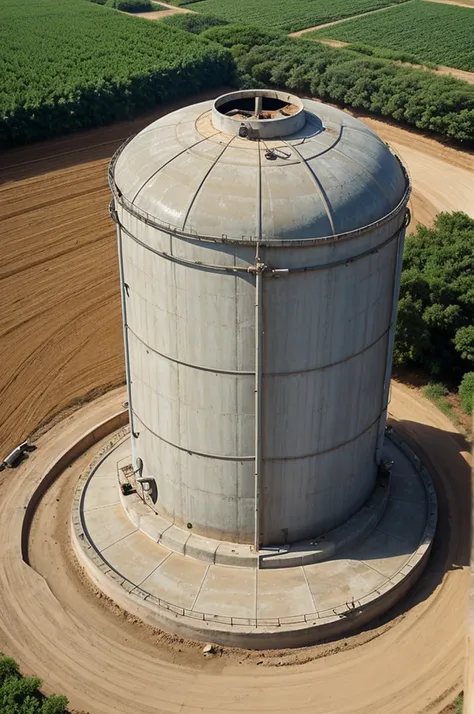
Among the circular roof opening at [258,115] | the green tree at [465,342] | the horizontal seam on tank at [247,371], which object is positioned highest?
the circular roof opening at [258,115]

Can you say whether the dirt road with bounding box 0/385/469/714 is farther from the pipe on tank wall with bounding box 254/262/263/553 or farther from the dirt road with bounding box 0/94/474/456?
the dirt road with bounding box 0/94/474/456

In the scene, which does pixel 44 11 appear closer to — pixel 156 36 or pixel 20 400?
pixel 156 36

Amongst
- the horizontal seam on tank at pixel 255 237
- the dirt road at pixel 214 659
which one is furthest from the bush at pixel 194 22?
the dirt road at pixel 214 659

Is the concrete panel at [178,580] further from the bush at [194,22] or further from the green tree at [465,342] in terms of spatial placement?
the bush at [194,22]

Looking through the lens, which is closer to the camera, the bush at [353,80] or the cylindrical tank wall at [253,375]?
the cylindrical tank wall at [253,375]

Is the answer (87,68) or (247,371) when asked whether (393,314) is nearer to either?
(247,371)

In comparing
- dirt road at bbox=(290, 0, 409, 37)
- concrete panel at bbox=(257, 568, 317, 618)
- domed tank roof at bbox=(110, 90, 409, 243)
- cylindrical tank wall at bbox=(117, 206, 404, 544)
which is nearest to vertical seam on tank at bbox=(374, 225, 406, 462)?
cylindrical tank wall at bbox=(117, 206, 404, 544)

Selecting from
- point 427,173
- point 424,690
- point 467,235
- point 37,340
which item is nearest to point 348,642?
point 424,690
